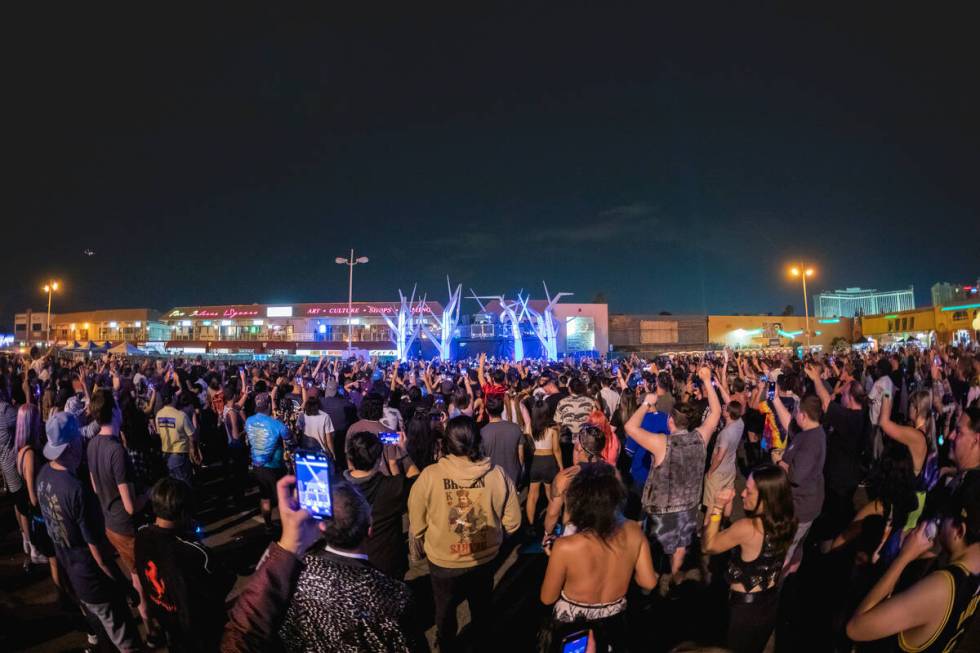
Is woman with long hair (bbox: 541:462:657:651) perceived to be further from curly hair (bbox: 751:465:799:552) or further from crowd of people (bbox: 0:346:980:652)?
curly hair (bbox: 751:465:799:552)

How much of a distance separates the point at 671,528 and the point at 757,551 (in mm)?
1775

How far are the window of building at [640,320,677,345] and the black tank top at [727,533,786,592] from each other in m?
62.4

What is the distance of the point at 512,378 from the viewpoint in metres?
13.3

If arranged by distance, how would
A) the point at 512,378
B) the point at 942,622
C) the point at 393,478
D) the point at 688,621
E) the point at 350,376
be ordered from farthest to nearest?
the point at 350,376 → the point at 512,378 → the point at 688,621 → the point at 393,478 → the point at 942,622

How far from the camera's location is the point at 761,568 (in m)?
3.29

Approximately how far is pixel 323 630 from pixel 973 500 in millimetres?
2730

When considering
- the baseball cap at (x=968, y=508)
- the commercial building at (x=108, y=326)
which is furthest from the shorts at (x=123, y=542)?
the commercial building at (x=108, y=326)

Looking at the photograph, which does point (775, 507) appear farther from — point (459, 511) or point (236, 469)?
point (236, 469)

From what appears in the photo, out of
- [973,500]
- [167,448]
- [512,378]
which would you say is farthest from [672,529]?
[512,378]

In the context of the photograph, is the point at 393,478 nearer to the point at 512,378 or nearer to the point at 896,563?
the point at 896,563

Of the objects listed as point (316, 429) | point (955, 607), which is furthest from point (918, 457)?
point (316, 429)

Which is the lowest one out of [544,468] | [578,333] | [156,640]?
[156,640]

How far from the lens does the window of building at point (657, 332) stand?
64375mm

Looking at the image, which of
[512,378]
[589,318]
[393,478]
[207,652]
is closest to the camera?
[207,652]
